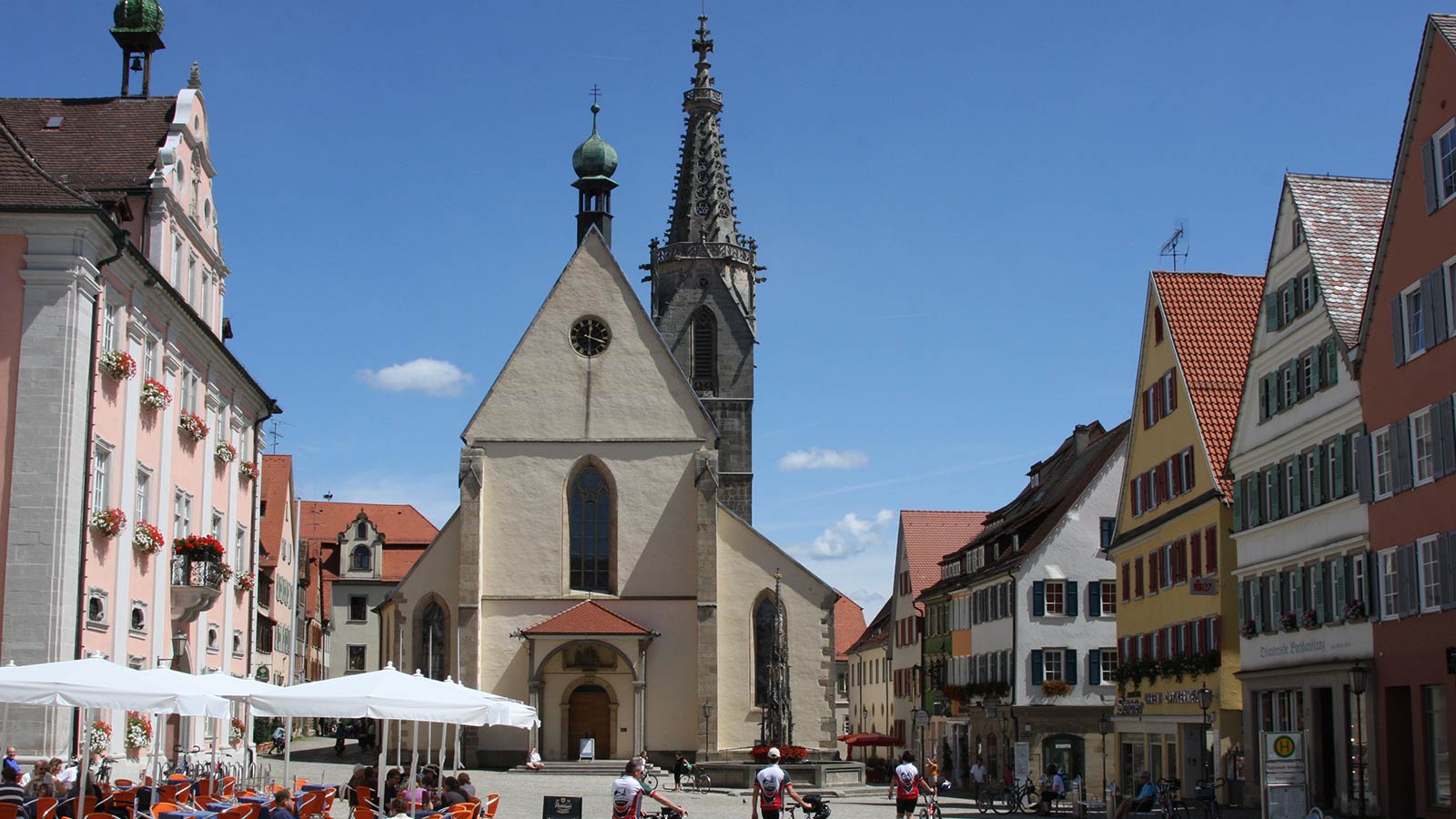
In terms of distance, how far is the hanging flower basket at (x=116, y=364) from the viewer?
82.9 feet

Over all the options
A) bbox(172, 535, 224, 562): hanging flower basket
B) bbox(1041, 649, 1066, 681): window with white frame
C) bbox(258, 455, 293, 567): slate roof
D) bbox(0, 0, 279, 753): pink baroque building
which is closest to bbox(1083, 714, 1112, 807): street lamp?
bbox(1041, 649, 1066, 681): window with white frame

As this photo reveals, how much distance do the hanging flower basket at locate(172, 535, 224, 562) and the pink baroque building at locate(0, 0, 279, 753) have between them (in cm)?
9

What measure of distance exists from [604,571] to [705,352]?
25.4 meters

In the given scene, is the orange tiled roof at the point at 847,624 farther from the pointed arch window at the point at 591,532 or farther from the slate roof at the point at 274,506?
the pointed arch window at the point at 591,532

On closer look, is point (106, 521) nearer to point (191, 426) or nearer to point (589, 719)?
point (191, 426)

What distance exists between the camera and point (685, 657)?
4734 cm

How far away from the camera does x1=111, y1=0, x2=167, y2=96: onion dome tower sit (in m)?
34.2

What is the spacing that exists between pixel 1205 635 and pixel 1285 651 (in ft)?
14.6

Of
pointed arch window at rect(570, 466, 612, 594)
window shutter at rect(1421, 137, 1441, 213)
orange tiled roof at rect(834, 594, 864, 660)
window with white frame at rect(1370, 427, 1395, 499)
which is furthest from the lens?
orange tiled roof at rect(834, 594, 864, 660)

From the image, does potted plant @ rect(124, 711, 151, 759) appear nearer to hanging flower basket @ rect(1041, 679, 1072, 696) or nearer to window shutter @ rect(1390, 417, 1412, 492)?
window shutter @ rect(1390, 417, 1412, 492)

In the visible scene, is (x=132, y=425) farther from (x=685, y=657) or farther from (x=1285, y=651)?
(x=685, y=657)

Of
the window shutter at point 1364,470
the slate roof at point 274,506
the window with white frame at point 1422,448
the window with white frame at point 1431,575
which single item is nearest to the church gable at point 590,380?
the slate roof at point 274,506

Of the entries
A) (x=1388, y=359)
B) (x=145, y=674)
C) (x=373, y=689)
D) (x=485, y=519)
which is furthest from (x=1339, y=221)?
(x=485, y=519)

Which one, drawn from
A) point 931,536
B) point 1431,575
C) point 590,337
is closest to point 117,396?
point 1431,575
